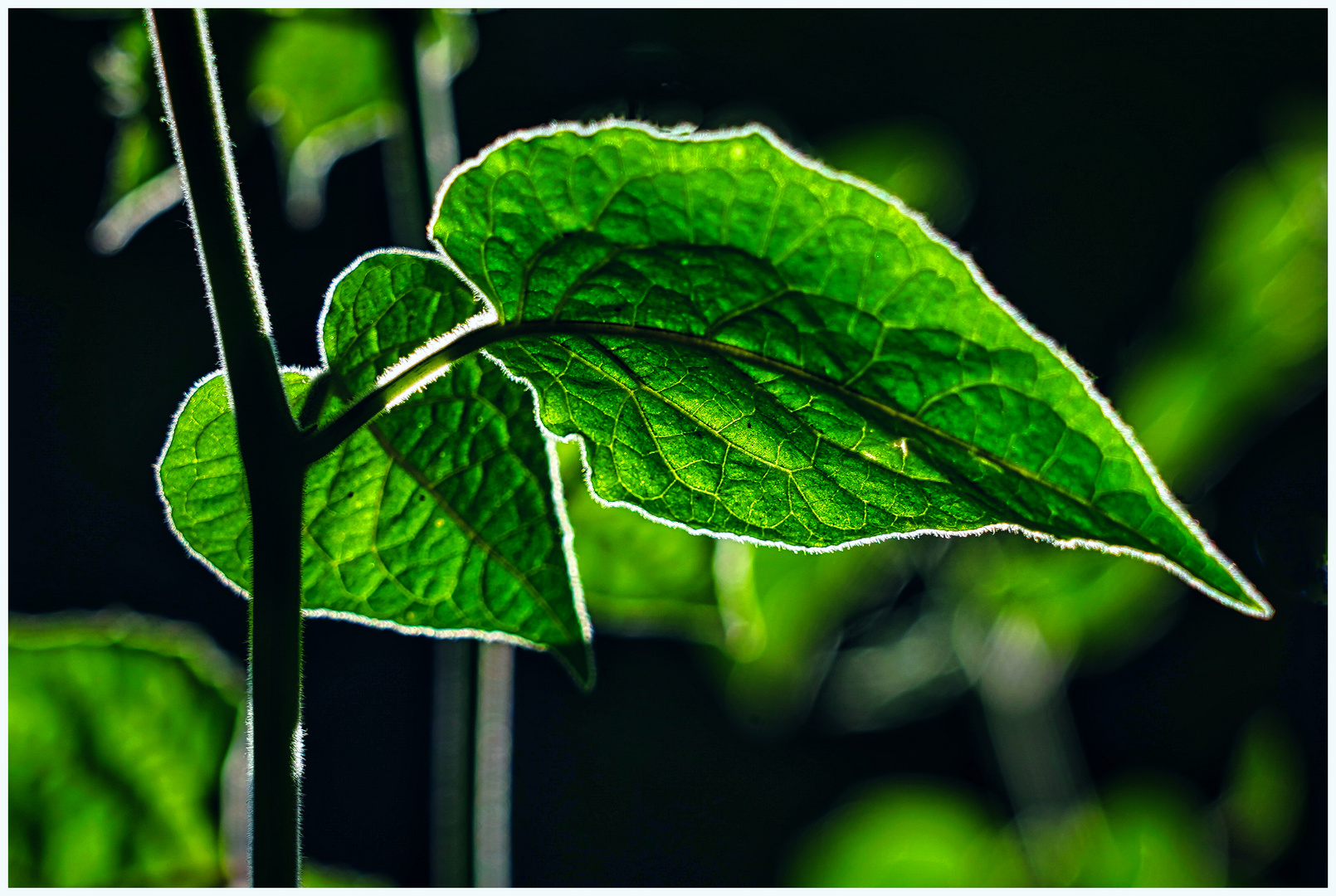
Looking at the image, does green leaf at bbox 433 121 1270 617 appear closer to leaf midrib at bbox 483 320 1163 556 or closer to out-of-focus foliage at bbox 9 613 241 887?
leaf midrib at bbox 483 320 1163 556

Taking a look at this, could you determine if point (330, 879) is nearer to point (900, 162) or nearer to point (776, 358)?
point (776, 358)

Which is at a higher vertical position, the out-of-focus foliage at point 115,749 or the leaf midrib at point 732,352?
the leaf midrib at point 732,352

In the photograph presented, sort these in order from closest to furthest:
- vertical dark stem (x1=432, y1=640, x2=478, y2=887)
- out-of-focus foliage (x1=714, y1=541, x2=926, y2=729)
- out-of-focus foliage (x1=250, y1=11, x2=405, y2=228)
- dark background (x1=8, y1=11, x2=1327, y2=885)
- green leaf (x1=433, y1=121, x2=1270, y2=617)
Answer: green leaf (x1=433, y1=121, x2=1270, y2=617)
vertical dark stem (x1=432, y1=640, x2=478, y2=887)
out-of-focus foliage (x1=250, y1=11, x2=405, y2=228)
out-of-focus foliage (x1=714, y1=541, x2=926, y2=729)
dark background (x1=8, y1=11, x2=1327, y2=885)

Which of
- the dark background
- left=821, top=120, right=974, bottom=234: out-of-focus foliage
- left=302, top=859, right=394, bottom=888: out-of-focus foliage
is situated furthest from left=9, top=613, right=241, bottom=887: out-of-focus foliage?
the dark background

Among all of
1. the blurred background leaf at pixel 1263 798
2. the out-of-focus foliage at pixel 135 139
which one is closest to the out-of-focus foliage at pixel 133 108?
the out-of-focus foliage at pixel 135 139

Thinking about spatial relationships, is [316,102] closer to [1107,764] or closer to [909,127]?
[909,127]

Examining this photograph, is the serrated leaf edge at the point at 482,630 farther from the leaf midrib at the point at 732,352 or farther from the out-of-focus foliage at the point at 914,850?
the out-of-focus foliage at the point at 914,850
